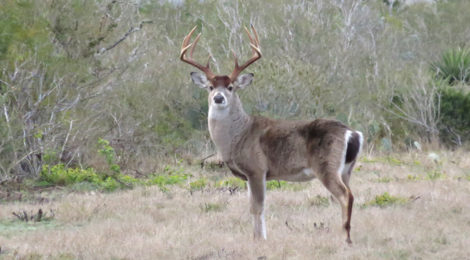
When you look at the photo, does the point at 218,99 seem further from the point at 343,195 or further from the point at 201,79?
the point at 343,195

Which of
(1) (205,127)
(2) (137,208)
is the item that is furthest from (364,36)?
(2) (137,208)

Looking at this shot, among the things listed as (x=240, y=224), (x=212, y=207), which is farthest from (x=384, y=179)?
(x=240, y=224)

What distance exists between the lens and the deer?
753cm

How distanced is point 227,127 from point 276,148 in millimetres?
685

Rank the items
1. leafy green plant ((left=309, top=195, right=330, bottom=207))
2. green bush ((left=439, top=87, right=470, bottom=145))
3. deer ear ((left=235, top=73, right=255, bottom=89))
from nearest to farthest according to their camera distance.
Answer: deer ear ((left=235, top=73, right=255, bottom=89)) → leafy green plant ((left=309, top=195, right=330, bottom=207)) → green bush ((left=439, top=87, right=470, bottom=145))

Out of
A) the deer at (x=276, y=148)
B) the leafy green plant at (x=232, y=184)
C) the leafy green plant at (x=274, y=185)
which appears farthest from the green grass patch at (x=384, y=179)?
the deer at (x=276, y=148)

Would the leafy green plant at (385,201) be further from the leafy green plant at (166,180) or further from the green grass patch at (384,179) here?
the leafy green plant at (166,180)

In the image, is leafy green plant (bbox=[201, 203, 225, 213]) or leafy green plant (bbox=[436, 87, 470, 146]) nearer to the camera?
leafy green plant (bbox=[201, 203, 225, 213])

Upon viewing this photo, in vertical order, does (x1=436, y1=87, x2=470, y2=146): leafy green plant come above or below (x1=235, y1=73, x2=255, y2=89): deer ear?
below

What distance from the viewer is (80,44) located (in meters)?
13.0

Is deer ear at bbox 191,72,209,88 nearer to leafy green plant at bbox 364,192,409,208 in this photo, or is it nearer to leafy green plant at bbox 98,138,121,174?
leafy green plant at bbox 364,192,409,208

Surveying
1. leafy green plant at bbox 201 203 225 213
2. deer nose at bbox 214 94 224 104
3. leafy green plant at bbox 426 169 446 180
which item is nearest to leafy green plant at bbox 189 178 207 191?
leafy green plant at bbox 201 203 225 213

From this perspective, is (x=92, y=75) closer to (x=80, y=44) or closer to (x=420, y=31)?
(x=80, y=44)

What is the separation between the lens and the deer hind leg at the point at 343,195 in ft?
24.3
